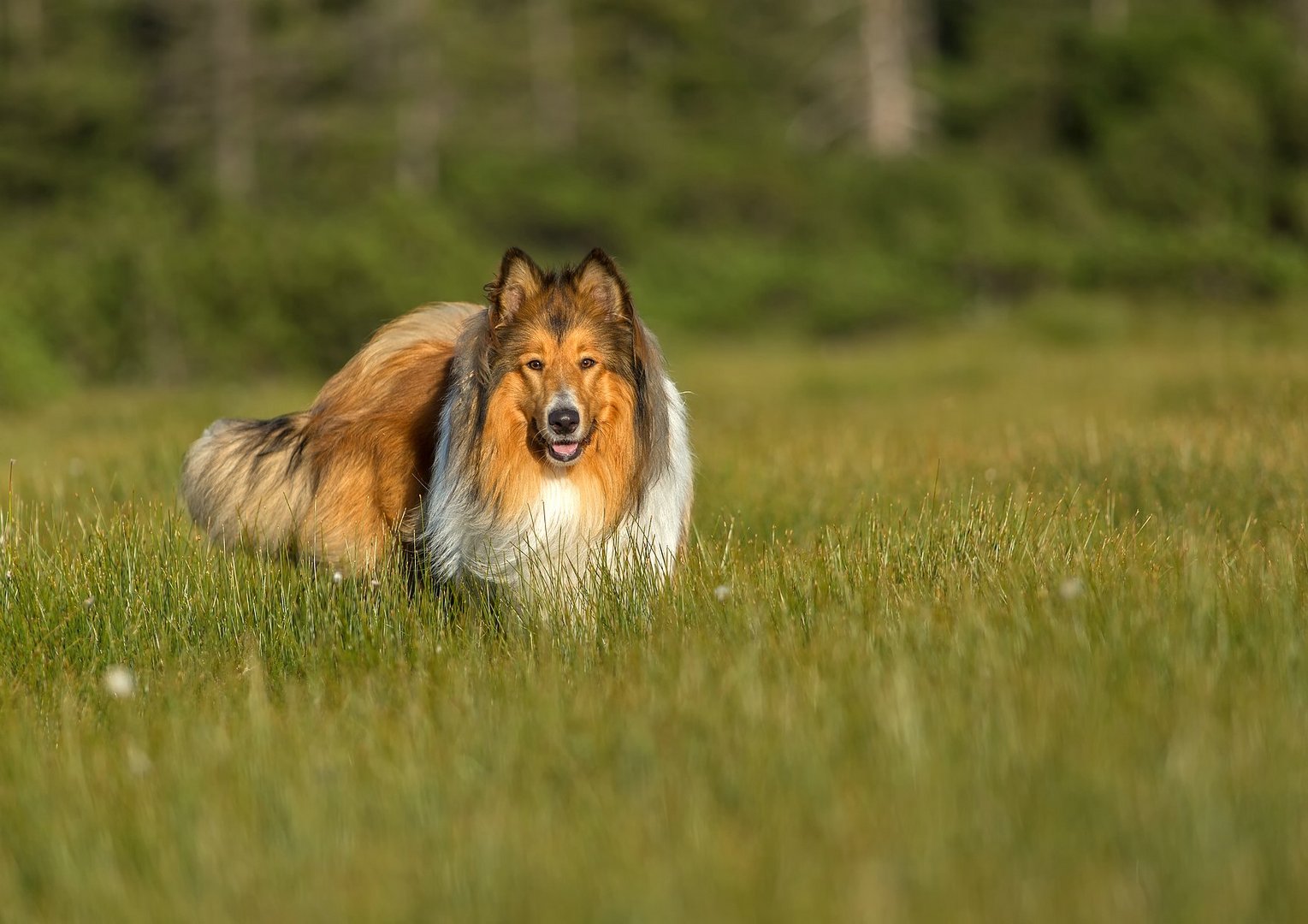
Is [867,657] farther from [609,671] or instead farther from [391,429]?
[391,429]

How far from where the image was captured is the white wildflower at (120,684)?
353cm

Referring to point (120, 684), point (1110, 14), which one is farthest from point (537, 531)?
point (1110, 14)

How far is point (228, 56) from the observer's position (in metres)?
23.1

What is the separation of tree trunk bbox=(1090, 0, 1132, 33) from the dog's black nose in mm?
23796

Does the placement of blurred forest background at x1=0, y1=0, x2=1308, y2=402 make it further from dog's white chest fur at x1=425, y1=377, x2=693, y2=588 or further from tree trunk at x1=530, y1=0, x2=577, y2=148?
dog's white chest fur at x1=425, y1=377, x2=693, y2=588

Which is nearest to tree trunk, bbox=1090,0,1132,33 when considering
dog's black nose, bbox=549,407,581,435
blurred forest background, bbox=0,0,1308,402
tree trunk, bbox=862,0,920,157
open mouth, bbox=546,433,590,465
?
blurred forest background, bbox=0,0,1308,402

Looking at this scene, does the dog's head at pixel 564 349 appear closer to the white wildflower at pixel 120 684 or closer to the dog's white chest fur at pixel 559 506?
the dog's white chest fur at pixel 559 506

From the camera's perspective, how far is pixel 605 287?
475 cm

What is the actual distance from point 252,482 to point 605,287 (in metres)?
1.71

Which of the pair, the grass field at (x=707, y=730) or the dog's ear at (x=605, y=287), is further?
the dog's ear at (x=605, y=287)

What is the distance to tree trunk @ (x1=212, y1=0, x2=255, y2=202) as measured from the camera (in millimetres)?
23047

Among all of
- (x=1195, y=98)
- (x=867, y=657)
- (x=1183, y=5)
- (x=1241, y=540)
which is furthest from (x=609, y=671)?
(x=1183, y=5)

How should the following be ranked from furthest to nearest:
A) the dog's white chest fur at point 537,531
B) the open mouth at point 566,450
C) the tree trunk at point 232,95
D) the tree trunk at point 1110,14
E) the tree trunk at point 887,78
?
the tree trunk at point 887,78, the tree trunk at point 1110,14, the tree trunk at point 232,95, the dog's white chest fur at point 537,531, the open mouth at point 566,450

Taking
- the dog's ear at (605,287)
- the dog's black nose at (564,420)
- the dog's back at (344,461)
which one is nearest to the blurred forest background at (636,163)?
the dog's back at (344,461)
